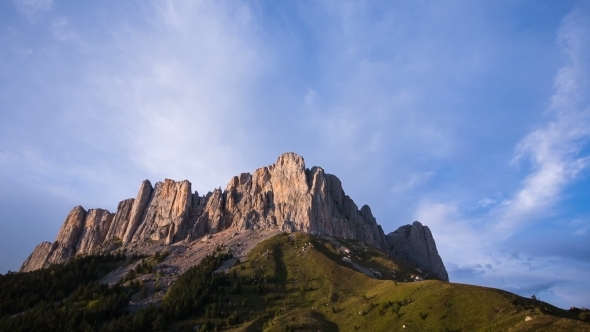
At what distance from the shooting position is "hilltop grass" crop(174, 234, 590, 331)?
201ft

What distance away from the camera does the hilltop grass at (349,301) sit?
2413 inches

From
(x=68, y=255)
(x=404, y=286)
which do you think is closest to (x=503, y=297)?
(x=404, y=286)

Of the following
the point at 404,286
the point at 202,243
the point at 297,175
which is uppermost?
the point at 297,175

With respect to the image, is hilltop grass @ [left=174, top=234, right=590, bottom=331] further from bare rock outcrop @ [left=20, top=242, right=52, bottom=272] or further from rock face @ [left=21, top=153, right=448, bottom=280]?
bare rock outcrop @ [left=20, top=242, right=52, bottom=272]

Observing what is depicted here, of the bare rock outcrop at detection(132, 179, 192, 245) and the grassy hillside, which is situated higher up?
the bare rock outcrop at detection(132, 179, 192, 245)

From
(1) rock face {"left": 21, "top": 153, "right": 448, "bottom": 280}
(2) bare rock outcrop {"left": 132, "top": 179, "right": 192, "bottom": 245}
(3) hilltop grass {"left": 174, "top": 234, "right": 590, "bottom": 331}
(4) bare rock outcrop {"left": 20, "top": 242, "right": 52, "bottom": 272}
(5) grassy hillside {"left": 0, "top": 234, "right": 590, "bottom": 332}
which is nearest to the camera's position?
(3) hilltop grass {"left": 174, "top": 234, "right": 590, "bottom": 331}

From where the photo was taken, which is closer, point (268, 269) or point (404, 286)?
point (404, 286)

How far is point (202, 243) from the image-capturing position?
16538 centimetres

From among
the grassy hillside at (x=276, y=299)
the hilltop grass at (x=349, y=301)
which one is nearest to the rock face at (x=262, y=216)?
the grassy hillside at (x=276, y=299)

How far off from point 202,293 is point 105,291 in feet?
93.5

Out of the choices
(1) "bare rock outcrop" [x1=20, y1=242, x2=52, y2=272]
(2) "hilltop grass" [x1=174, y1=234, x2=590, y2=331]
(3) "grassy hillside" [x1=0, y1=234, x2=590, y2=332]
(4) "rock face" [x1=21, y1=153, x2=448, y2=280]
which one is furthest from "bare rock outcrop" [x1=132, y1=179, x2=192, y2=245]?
(2) "hilltop grass" [x1=174, y1=234, x2=590, y2=331]

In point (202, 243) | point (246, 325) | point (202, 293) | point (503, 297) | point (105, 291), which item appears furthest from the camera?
point (202, 243)

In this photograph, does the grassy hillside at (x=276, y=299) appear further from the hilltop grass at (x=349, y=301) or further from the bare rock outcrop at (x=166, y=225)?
the bare rock outcrop at (x=166, y=225)

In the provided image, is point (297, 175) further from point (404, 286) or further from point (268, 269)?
point (404, 286)
